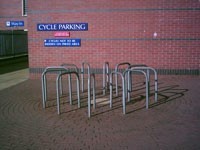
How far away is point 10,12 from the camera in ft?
87.5

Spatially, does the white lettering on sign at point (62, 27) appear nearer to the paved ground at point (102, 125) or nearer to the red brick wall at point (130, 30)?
the red brick wall at point (130, 30)

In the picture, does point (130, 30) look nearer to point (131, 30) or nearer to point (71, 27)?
point (131, 30)

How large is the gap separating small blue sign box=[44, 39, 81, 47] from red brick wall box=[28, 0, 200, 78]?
0.15m

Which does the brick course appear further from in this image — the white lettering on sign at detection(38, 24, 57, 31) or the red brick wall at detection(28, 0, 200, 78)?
the white lettering on sign at detection(38, 24, 57, 31)

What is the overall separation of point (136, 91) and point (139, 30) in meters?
2.85

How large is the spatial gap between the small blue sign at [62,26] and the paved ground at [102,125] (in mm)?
3625

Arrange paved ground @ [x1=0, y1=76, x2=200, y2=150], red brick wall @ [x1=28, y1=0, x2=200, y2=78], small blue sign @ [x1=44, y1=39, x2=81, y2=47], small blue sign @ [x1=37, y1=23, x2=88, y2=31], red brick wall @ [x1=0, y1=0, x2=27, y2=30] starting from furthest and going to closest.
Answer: red brick wall @ [x1=0, y1=0, x2=27, y2=30], small blue sign @ [x1=44, y1=39, x2=81, y2=47], small blue sign @ [x1=37, y1=23, x2=88, y2=31], red brick wall @ [x1=28, y1=0, x2=200, y2=78], paved ground @ [x1=0, y1=76, x2=200, y2=150]

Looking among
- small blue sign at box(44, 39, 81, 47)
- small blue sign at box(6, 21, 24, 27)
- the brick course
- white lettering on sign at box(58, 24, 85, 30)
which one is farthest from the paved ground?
small blue sign at box(6, 21, 24, 27)

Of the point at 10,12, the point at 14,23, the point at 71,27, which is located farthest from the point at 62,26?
the point at 10,12

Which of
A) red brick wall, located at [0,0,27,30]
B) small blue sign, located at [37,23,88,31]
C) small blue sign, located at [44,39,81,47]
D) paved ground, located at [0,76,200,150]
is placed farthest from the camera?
red brick wall, located at [0,0,27,30]

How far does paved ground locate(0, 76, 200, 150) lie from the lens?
16.3 ft

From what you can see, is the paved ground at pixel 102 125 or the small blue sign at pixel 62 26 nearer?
the paved ground at pixel 102 125

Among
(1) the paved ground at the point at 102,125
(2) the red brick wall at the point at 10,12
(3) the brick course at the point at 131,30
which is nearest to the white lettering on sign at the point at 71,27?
(3) the brick course at the point at 131,30

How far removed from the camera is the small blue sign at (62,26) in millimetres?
11430
